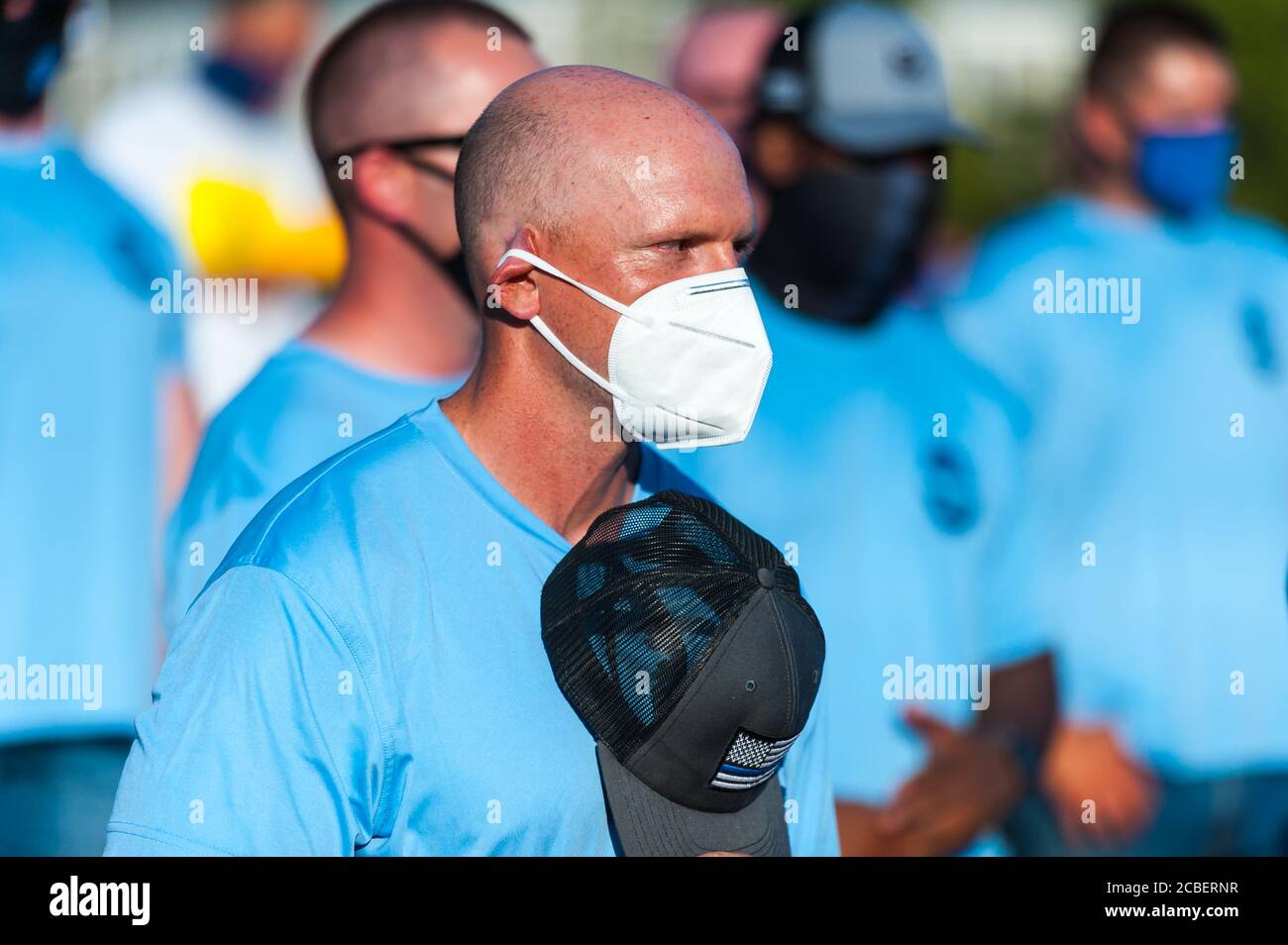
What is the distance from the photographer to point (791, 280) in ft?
12.3

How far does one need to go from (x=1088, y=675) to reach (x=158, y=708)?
9.70 feet

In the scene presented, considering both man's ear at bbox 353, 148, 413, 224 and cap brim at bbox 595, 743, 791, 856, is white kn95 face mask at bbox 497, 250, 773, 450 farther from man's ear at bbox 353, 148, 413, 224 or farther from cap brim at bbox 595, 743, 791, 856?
man's ear at bbox 353, 148, 413, 224

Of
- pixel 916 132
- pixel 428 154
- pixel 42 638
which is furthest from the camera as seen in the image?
→ pixel 916 132

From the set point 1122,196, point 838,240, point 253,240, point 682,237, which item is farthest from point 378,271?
point 1122,196

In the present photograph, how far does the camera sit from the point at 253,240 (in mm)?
4293

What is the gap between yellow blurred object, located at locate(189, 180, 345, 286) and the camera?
4.20 metres

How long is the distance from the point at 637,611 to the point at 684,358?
0.38m

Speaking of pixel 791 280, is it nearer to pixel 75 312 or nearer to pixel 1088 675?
pixel 1088 675

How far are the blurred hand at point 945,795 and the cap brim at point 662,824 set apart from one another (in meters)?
1.58

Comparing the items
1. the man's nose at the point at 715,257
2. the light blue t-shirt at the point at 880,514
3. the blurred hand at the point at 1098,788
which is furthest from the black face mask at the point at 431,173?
the blurred hand at the point at 1098,788

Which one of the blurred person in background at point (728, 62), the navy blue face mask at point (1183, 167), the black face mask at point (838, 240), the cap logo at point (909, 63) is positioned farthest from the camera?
the navy blue face mask at point (1183, 167)

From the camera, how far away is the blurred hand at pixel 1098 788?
13.7 ft

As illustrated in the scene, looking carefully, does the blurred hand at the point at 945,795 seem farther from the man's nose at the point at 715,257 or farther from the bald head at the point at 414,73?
the man's nose at the point at 715,257
